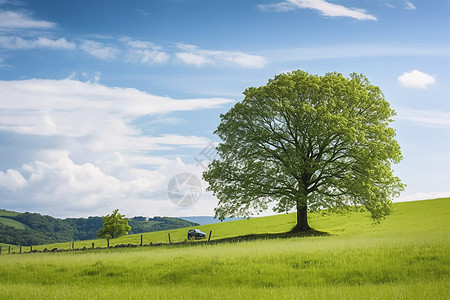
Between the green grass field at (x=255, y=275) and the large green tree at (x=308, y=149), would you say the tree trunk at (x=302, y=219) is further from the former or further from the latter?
the green grass field at (x=255, y=275)

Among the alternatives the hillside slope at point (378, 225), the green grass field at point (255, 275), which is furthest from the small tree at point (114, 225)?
the green grass field at point (255, 275)

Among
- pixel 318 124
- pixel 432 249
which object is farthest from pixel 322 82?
pixel 432 249

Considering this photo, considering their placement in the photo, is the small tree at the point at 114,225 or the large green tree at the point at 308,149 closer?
the large green tree at the point at 308,149

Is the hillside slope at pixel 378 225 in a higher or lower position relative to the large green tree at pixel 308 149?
lower

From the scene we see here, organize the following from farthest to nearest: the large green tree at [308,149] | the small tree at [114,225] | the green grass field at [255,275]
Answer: the small tree at [114,225], the large green tree at [308,149], the green grass field at [255,275]

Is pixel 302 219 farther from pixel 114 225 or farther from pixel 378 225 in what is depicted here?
pixel 114 225

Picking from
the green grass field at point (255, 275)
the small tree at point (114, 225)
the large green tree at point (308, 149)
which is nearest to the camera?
the green grass field at point (255, 275)

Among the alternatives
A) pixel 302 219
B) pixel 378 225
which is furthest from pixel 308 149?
pixel 378 225

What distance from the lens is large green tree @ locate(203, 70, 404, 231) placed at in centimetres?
4009

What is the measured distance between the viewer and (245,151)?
4294cm

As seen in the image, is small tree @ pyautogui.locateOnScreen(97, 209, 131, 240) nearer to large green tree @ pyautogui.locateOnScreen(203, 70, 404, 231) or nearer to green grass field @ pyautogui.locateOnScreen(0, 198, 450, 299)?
large green tree @ pyautogui.locateOnScreen(203, 70, 404, 231)

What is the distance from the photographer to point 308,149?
138ft

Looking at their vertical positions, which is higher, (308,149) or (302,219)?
(308,149)

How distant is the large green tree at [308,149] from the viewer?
40.1m
